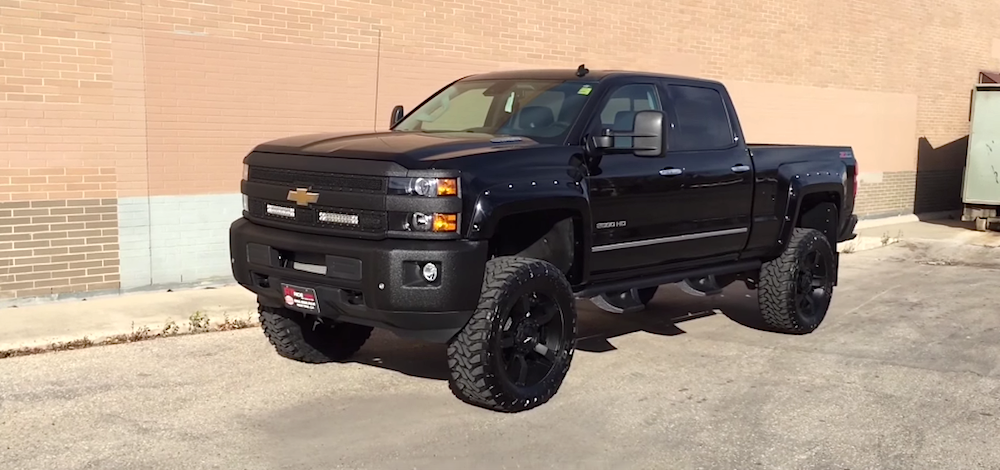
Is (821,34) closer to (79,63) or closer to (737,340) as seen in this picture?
(737,340)

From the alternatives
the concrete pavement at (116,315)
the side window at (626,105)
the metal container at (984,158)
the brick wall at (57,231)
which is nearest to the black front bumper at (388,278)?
the side window at (626,105)

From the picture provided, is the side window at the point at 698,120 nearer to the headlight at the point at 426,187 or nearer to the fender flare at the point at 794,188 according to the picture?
the fender flare at the point at 794,188

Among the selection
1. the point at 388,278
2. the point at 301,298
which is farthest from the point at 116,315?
the point at 388,278

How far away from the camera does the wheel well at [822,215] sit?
8758 millimetres

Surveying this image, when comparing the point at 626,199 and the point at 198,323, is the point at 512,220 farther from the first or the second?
the point at 198,323

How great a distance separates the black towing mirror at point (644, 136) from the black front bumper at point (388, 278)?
1.28 metres

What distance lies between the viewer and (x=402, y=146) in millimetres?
5723

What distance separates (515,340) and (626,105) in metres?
2.04

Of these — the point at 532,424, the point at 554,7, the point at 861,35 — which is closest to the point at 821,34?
the point at 861,35

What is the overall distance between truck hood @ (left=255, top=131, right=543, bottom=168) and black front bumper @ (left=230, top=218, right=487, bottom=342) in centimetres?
48

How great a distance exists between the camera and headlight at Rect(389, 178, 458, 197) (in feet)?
17.6

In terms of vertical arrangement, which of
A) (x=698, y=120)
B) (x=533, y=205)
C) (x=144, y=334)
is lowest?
(x=144, y=334)

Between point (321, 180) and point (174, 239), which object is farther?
point (174, 239)

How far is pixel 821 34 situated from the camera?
55.5 ft
